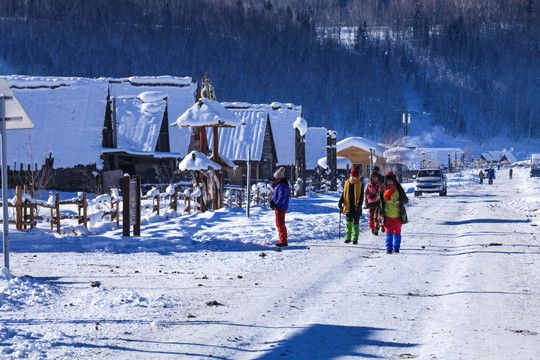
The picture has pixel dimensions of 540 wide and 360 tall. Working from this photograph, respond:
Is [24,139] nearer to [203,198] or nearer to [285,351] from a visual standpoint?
[203,198]

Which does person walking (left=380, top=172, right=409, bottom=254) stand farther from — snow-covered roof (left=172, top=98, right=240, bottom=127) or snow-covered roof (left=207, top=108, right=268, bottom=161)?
snow-covered roof (left=207, top=108, right=268, bottom=161)

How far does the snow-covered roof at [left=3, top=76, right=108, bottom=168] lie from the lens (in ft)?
113

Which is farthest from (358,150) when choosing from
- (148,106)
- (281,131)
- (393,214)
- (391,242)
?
(391,242)

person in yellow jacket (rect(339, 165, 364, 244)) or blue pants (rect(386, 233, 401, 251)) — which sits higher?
person in yellow jacket (rect(339, 165, 364, 244))

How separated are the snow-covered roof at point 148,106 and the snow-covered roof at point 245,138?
15.0ft

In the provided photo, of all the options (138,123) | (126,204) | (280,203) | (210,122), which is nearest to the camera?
(280,203)

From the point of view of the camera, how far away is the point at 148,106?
3891cm

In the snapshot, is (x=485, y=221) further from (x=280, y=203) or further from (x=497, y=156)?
(x=497, y=156)

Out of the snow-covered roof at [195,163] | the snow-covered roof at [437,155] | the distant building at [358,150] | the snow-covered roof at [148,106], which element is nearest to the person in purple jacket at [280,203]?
the snow-covered roof at [195,163]

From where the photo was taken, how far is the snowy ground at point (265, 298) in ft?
19.1

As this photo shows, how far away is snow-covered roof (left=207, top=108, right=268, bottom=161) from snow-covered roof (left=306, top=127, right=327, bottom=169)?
13369 mm

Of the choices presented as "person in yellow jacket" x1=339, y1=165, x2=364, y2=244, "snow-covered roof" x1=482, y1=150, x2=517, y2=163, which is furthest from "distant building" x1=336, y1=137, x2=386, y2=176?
"snow-covered roof" x1=482, y1=150, x2=517, y2=163

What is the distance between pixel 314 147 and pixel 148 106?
25.1m

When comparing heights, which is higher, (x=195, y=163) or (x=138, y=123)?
(x=138, y=123)
